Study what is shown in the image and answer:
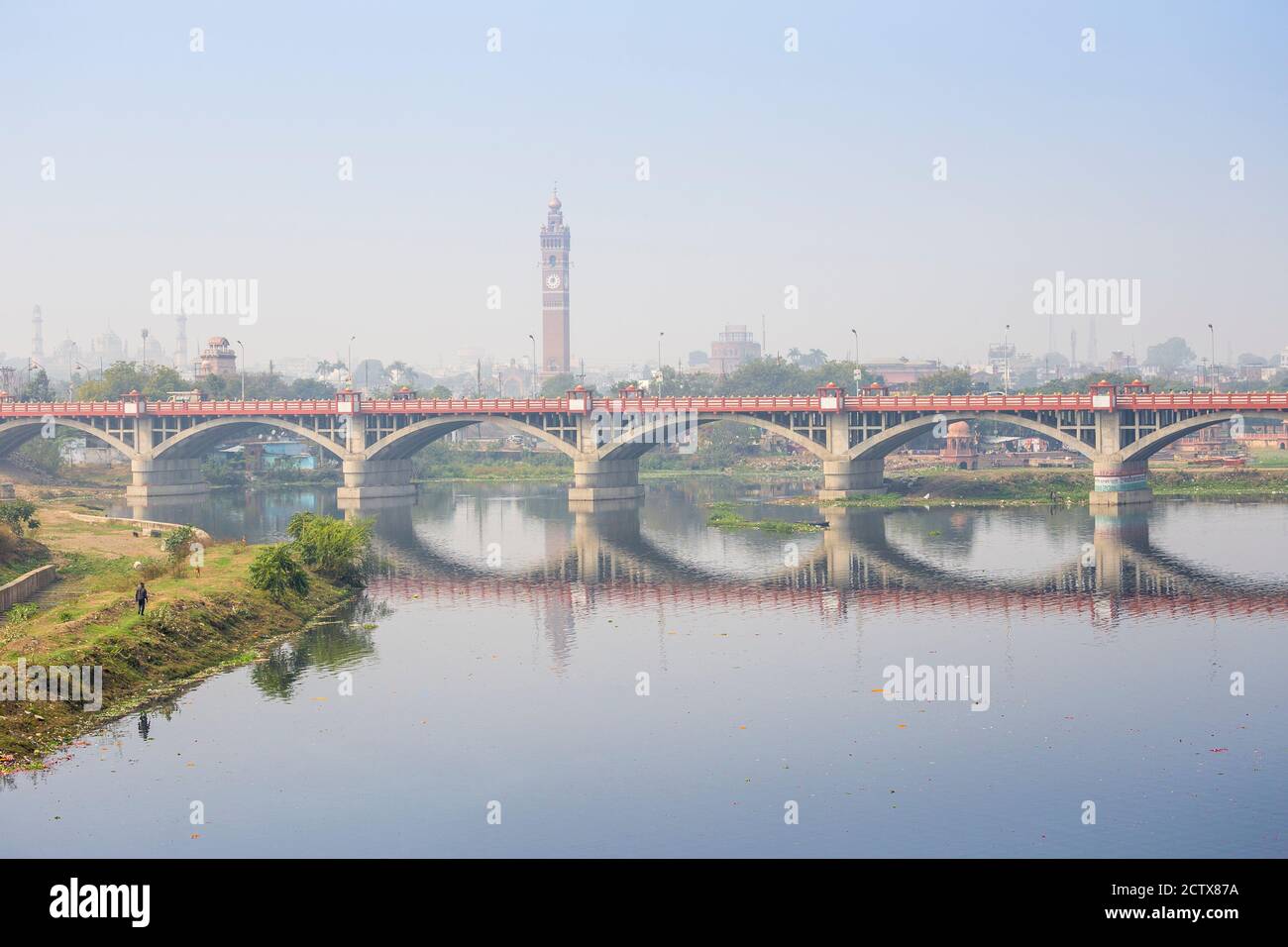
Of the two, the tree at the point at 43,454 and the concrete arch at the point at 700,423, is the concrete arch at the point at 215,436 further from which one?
the concrete arch at the point at 700,423

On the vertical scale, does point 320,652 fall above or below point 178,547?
below

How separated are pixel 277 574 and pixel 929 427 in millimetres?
65305

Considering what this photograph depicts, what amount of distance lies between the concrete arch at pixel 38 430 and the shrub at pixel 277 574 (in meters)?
82.5

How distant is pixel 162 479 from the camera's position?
459 feet

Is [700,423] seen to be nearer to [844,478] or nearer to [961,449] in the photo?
[844,478]

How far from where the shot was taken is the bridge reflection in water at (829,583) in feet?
204

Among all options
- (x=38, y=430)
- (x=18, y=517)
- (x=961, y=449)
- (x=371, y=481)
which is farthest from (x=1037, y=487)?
(x=38, y=430)

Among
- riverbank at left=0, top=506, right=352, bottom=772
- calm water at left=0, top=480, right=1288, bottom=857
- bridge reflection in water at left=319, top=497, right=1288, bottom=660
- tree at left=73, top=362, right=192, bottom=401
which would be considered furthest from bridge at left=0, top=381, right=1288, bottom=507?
riverbank at left=0, top=506, right=352, bottom=772

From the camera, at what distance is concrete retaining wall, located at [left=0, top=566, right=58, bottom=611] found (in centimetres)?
5578

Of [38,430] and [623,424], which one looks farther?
[38,430]

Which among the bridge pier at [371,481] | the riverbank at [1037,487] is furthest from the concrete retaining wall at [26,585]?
the bridge pier at [371,481]
